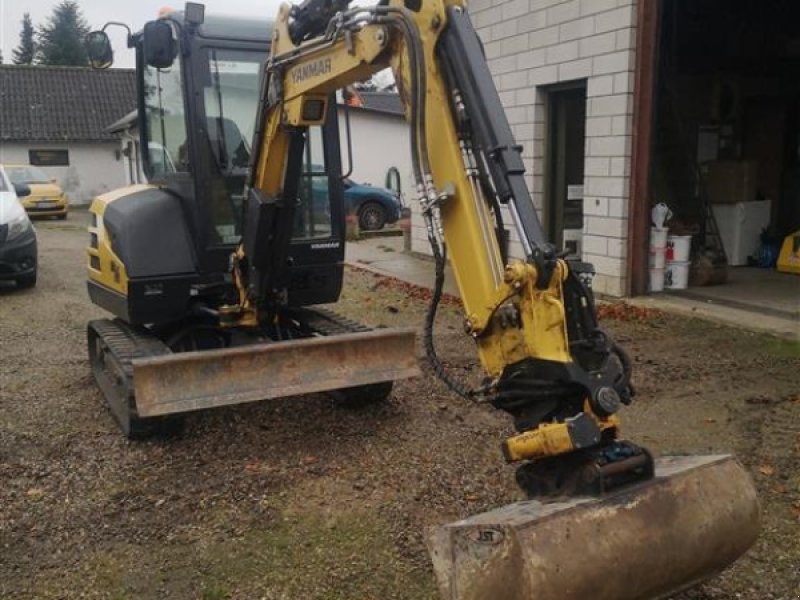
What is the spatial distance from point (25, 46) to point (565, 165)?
275 ft

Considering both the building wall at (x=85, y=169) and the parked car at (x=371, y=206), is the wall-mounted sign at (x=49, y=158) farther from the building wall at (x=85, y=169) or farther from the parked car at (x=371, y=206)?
the parked car at (x=371, y=206)

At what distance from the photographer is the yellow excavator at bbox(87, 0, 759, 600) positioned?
8.90ft

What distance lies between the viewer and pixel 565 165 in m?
10.6

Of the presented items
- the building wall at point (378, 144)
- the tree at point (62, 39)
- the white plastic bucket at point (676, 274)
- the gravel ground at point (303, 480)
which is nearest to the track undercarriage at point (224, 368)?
the gravel ground at point (303, 480)

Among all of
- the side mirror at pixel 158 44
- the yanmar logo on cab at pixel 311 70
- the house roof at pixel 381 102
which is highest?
the house roof at pixel 381 102

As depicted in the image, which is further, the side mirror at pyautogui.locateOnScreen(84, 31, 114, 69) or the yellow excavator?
the side mirror at pyautogui.locateOnScreen(84, 31, 114, 69)

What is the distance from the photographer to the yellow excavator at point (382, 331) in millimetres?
2713

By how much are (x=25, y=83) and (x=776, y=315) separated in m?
35.5

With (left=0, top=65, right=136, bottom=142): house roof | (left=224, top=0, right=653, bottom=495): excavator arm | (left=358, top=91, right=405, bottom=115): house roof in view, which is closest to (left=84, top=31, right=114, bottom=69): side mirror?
(left=224, top=0, right=653, bottom=495): excavator arm

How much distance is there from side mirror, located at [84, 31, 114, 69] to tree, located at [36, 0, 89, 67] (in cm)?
6713

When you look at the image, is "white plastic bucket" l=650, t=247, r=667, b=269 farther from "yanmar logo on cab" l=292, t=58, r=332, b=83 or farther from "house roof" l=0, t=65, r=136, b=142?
"house roof" l=0, t=65, r=136, b=142

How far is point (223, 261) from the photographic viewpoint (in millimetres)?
5516

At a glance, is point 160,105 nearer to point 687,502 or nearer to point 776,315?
point 687,502

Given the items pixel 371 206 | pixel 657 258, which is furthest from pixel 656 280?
pixel 371 206
